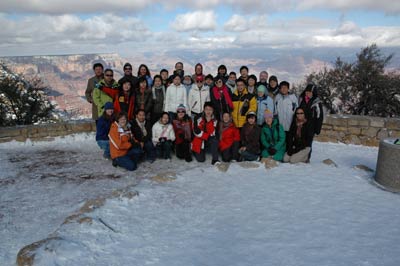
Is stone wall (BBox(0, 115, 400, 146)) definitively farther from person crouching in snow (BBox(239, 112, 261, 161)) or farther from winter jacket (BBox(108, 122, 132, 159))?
person crouching in snow (BBox(239, 112, 261, 161))

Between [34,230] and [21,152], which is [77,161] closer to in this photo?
[21,152]

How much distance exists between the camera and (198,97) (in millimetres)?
6766

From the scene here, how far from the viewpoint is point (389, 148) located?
5027 millimetres

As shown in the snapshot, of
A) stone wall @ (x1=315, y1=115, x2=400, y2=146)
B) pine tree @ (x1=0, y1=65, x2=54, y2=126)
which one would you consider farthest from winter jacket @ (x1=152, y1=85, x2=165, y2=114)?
pine tree @ (x1=0, y1=65, x2=54, y2=126)

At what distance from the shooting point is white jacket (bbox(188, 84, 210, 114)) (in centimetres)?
A: 675

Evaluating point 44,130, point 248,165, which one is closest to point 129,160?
point 248,165

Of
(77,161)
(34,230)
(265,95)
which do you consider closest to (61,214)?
(34,230)

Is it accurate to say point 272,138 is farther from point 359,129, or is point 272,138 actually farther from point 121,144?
point 359,129

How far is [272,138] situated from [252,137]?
420 millimetres

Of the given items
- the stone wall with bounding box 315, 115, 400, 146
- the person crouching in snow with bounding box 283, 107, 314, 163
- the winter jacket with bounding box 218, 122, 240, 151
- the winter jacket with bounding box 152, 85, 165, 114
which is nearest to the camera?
the person crouching in snow with bounding box 283, 107, 314, 163

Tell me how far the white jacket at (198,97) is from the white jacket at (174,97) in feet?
0.46

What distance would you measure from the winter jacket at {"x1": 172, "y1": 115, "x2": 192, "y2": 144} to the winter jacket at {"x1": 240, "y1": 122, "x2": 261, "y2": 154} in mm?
1196

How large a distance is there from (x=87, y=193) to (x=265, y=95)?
4236 mm

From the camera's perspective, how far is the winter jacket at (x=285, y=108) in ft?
21.5
